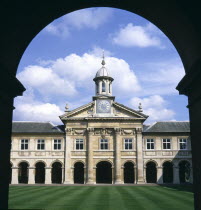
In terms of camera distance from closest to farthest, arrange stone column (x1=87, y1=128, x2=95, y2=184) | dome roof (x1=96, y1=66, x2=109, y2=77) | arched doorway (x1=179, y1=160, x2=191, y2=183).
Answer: stone column (x1=87, y1=128, x2=95, y2=184)
arched doorway (x1=179, y1=160, x2=191, y2=183)
dome roof (x1=96, y1=66, x2=109, y2=77)

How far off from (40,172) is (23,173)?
349 centimetres

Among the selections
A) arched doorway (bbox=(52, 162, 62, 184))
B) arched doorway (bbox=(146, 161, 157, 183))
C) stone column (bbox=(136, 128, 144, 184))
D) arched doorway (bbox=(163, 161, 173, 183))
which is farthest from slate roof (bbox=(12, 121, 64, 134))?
arched doorway (bbox=(163, 161, 173, 183))

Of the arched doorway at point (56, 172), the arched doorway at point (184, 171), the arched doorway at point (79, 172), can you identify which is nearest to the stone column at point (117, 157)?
the arched doorway at point (79, 172)

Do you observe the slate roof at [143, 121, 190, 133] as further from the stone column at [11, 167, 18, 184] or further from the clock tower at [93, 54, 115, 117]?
the stone column at [11, 167, 18, 184]

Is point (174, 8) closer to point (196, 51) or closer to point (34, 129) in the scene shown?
point (196, 51)

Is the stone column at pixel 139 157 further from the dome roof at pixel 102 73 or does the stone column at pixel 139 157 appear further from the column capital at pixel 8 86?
the column capital at pixel 8 86

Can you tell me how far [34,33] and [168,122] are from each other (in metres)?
41.6

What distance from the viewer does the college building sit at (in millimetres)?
44656

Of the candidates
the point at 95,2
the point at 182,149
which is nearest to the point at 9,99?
the point at 95,2

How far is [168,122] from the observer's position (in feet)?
158

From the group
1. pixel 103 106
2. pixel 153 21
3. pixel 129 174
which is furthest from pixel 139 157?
pixel 153 21

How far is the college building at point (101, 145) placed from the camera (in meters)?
44.7

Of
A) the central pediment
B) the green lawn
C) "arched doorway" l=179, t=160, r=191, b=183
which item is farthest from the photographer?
"arched doorway" l=179, t=160, r=191, b=183

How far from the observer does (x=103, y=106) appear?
46.1m
